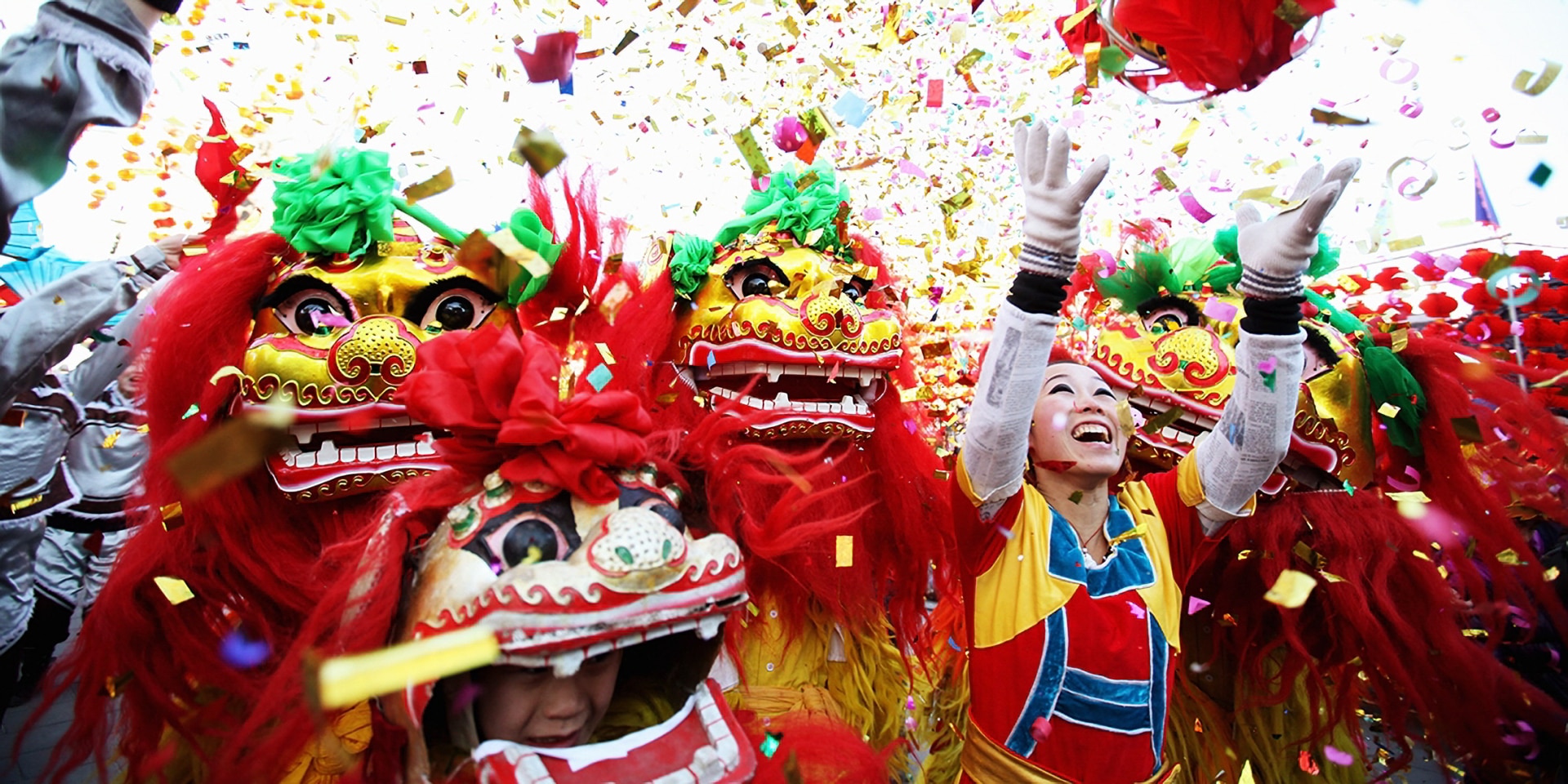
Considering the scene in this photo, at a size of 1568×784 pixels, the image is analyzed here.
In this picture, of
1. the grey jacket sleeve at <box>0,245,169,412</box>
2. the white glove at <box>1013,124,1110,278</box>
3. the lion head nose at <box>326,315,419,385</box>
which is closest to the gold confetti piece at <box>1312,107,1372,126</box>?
the white glove at <box>1013,124,1110,278</box>

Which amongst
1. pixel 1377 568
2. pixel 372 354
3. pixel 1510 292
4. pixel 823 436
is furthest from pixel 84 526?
pixel 1510 292

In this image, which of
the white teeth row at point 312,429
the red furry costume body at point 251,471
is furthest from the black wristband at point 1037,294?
the white teeth row at point 312,429

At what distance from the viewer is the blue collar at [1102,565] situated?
2135 mm

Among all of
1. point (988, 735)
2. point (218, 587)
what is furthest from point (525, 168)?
point (988, 735)

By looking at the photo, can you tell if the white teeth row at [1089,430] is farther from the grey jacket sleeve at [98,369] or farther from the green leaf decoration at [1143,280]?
the grey jacket sleeve at [98,369]

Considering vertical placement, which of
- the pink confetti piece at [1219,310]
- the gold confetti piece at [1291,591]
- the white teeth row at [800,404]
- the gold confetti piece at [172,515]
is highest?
the pink confetti piece at [1219,310]

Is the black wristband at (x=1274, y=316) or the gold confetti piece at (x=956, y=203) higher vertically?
the black wristband at (x=1274, y=316)

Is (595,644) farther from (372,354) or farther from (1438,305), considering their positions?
(1438,305)

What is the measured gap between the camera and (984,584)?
2.18 metres

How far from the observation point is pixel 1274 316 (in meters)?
2.00

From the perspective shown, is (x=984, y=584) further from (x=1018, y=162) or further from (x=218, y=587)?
(x=218, y=587)

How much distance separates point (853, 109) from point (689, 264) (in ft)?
2.48

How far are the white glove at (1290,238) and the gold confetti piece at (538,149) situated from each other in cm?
169

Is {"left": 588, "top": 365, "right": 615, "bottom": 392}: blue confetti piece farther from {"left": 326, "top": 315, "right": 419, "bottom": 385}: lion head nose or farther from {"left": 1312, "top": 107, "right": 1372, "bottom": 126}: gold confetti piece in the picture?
{"left": 1312, "top": 107, "right": 1372, "bottom": 126}: gold confetti piece
